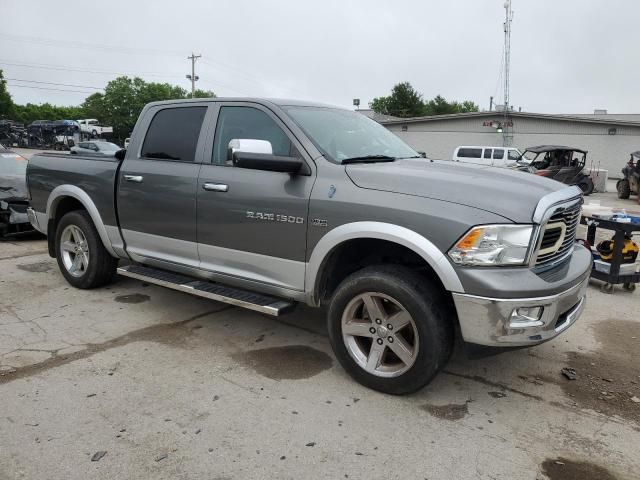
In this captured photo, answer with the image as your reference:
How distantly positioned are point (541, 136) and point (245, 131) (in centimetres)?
3432

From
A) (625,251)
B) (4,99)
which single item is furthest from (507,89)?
(4,99)

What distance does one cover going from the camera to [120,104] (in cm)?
7312

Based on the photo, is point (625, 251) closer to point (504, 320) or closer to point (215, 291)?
point (504, 320)

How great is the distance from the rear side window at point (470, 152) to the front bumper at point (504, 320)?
23285 millimetres

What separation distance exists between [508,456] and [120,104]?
7937 centimetres

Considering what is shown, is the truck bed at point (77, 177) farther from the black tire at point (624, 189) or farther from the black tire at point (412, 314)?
the black tire at point (624, 189)

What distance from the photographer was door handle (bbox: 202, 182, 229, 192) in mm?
3887

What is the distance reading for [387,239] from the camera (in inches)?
122

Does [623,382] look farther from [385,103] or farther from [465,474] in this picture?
[385,103]

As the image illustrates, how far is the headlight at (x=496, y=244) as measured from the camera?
284cm

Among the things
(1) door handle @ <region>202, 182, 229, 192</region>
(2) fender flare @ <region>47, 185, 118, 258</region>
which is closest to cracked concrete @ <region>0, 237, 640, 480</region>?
(2) fender flare @ <region>47, 185, 118, 258</region>

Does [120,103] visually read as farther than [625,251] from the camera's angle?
Yes


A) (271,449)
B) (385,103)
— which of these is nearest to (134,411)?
(271,449)

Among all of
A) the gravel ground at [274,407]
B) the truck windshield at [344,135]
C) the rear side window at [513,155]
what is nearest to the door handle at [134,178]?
the gravel ground at [274,407]
